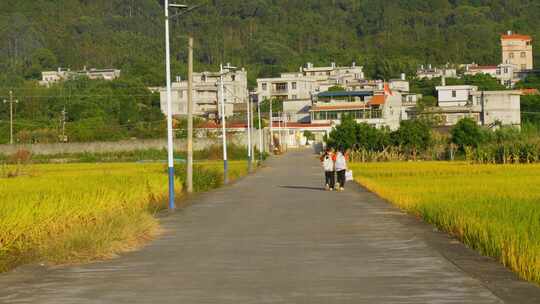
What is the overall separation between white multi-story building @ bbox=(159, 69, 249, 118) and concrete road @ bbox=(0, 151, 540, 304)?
422 ft

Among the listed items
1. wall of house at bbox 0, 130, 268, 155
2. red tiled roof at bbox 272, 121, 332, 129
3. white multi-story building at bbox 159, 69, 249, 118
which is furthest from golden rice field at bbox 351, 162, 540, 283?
white multi-story building at bbox 159, 69, 249, 118

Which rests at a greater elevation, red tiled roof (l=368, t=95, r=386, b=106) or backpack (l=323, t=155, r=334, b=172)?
red tiled roof (l=368, t=95, r=386, b=106)

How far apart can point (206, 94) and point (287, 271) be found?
5911 inches

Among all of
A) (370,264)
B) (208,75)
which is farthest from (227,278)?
(208,75)

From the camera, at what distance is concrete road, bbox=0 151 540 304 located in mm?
13008

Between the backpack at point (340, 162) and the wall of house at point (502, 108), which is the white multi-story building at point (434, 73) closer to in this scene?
the wall of house at point (502, 108)

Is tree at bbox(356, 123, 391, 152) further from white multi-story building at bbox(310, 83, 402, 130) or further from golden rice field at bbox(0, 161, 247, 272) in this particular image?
golden rice field at bbox(0, 161, 247, 272)

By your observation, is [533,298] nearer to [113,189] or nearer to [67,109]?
[113,189]

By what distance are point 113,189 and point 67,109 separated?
10200 centimetres

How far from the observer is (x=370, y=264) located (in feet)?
52.9

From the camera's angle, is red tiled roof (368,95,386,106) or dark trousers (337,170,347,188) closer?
dark trousers (337,170,347,188)

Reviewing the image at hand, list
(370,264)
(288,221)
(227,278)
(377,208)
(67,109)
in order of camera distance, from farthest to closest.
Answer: (67,109) < (377,208) < (288,221) < (370,264) < (227,278)

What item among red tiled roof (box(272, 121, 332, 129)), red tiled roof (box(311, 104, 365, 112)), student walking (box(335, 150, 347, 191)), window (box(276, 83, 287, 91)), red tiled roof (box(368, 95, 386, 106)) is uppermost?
window (box(276, 83, 287, 91))

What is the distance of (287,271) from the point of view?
15336mm
